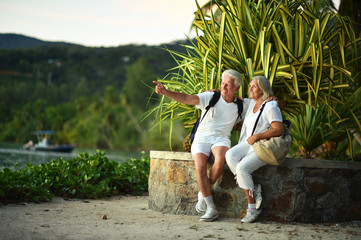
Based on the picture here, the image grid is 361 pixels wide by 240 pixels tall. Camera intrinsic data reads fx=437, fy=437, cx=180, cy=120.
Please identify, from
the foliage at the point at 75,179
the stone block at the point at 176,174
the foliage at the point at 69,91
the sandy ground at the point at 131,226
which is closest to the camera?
the sandy ground at the point at 131,226

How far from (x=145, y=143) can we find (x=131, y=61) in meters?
18.0

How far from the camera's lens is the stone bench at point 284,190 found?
3.82 m

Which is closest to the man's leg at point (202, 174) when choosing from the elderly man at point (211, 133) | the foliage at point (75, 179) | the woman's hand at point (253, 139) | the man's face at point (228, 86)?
the elderly man at point (211, 133)

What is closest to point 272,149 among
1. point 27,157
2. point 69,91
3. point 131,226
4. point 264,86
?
point 264,86

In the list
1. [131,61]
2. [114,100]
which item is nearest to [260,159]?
[114,100]

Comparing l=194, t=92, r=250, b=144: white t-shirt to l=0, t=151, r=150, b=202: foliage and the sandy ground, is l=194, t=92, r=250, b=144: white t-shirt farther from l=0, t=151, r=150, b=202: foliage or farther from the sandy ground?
l=0, t=151, r=150, b=202: foliage

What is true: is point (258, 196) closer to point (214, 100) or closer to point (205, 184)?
point (205, 184)

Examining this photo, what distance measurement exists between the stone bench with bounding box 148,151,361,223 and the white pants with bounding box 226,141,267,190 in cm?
19

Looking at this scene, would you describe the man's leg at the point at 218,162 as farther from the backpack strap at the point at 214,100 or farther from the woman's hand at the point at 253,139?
the backpack strap at the point at 214,100

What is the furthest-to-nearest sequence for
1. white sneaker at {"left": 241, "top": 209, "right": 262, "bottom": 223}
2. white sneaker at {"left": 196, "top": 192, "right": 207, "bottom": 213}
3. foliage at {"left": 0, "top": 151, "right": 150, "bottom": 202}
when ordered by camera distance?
1. foliage at {"left": 0, "top": 151, "right": 150, "bottom": 202}
2. white sneaker at {"left": 196, "top": 192, "right": 207, "bottom": 213}
3. white sneaker at {"left": 241, "top": 209, "right": 262, "bottom": 223}

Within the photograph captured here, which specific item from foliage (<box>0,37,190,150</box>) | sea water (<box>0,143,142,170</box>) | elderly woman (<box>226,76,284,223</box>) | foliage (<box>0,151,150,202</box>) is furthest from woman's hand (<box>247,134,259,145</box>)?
foliage (<box>0,37,190,150</box>)

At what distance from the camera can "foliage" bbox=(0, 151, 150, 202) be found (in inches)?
178

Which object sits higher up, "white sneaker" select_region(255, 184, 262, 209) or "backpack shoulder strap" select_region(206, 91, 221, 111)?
"backpack shoulder strap" select_region(206, 91, 221, 111)

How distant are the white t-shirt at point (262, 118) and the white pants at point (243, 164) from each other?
5.8 inches
